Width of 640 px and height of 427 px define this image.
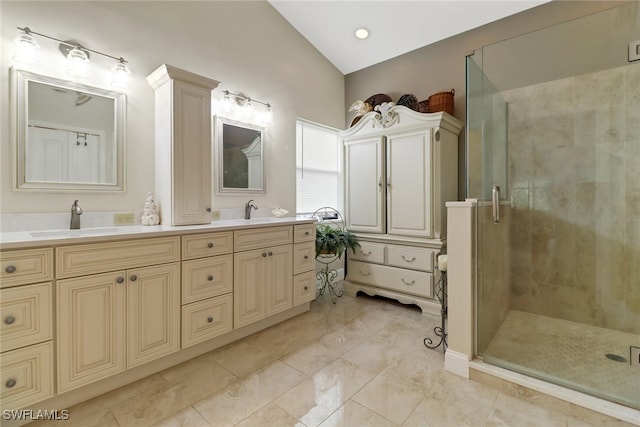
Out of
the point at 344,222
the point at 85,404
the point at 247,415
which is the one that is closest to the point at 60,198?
the point at 85,404

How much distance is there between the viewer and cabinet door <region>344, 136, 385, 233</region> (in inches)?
126

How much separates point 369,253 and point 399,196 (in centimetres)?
74

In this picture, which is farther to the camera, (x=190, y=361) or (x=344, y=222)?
(x=344, y=222)

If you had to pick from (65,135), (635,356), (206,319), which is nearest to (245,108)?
(65,135)

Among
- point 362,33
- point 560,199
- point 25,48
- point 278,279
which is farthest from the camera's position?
point 362,33

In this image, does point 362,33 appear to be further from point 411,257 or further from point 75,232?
point 75,232

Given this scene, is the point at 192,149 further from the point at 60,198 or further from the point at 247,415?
the point at 247,415

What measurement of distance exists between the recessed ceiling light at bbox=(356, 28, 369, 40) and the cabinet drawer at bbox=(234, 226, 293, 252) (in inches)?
92.8

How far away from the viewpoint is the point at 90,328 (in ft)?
5.01

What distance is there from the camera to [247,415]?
1.49 metres

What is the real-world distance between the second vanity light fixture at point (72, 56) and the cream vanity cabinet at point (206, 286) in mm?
1252

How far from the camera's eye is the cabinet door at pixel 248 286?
2.19 m

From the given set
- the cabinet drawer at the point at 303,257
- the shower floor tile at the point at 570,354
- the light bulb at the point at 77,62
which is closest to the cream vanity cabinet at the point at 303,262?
the cabinet drawer at the point at 303,257

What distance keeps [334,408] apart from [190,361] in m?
A: 1.10
